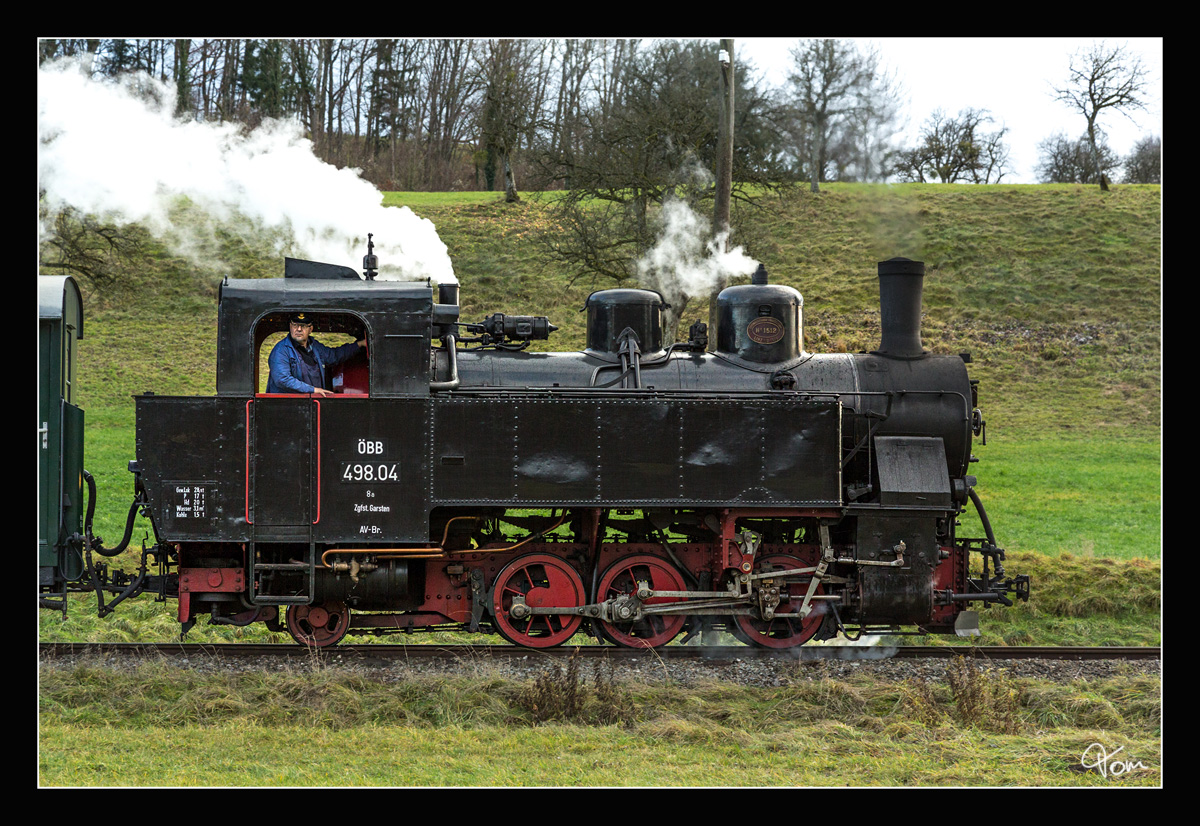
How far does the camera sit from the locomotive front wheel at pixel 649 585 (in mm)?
7887

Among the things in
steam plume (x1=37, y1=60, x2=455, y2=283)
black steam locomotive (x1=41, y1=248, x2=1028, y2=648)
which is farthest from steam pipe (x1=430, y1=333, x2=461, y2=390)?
steam plume (x1=37, y1=60, x2=455, y2=283)

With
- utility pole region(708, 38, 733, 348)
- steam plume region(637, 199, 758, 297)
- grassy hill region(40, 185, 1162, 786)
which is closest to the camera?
grassy hill region(40, 185, 1162, 786)

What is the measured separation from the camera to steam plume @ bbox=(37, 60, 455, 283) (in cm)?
984

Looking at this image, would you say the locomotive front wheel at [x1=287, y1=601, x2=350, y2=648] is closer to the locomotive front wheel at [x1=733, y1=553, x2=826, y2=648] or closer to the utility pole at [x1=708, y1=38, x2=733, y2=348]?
the locomotive front wheel at [x1=733, y1=553, x2=826, y2=648]

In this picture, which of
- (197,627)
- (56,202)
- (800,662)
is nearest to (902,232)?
(800,662)

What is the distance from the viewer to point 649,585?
314 inches

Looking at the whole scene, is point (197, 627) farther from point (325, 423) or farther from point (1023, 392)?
point (1023, 392)

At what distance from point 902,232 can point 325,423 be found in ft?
20.1

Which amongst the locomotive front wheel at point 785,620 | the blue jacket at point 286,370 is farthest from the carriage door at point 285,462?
the locomotive front wheel at point 785,620

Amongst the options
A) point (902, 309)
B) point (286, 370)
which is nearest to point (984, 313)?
point (902, 309)

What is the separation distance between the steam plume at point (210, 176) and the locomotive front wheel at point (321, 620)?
129 inches

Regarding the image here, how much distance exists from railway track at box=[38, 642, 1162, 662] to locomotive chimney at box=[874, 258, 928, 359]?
8.55ft

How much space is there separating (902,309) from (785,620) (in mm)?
2890

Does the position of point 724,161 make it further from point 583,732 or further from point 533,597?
point 583,732
